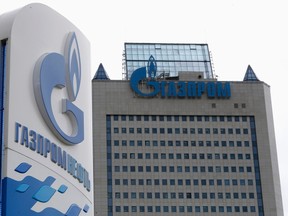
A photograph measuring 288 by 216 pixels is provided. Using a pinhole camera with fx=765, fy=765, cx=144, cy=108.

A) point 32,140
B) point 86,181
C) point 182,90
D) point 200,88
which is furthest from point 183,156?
point 32,140

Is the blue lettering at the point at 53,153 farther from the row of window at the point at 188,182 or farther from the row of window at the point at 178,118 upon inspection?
the row of window at the point at 178,118

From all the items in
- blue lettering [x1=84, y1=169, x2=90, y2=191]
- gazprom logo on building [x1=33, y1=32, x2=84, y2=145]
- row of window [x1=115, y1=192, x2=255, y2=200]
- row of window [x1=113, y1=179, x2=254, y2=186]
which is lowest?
blue lettering [x1=84, y1=169, x2=90, y2=191]

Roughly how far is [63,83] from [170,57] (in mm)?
97721

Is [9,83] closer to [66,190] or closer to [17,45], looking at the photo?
[17,45]

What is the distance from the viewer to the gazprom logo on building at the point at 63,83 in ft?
146

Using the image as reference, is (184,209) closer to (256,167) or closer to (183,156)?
(183,156)

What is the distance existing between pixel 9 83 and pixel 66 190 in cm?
787

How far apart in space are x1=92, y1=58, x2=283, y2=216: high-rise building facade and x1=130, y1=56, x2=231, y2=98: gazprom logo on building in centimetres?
17

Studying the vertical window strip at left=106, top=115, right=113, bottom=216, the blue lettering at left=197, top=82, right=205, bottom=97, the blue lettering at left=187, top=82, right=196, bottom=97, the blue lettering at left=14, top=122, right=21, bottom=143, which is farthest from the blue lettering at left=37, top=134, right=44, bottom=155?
the blue lettering at left=197, top=82, right=205, bottom=97

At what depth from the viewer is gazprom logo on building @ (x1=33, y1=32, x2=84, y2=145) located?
44.5 m

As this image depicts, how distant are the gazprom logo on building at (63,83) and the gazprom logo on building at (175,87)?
78247 mm

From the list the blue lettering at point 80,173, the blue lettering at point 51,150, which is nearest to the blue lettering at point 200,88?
the blue lettering at point 51,150

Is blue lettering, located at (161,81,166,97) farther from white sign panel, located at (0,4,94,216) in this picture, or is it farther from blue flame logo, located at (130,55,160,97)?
white sign panel, located at (0,4,94,216)

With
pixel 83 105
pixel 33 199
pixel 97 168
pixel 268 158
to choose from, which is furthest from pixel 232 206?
pixel 33 199
